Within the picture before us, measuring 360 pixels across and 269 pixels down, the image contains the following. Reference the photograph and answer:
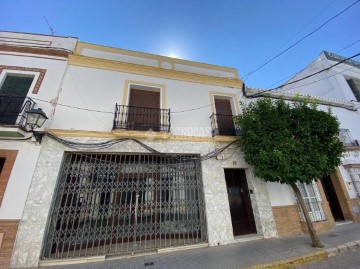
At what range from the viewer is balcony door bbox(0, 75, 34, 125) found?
174 inches

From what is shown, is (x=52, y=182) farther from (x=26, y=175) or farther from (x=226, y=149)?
(x=226, y=149)

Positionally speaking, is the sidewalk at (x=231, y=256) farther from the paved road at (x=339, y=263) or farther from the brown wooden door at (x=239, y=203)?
the brown wooden door at (x=239, y=203)

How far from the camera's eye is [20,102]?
471 cm

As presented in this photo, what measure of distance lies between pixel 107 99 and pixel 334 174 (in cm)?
993

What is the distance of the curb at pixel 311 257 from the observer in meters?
3.28

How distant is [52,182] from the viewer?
405cm

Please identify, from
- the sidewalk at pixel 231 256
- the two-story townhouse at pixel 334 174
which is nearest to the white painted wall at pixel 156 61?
the two-story townhouse at pixel 334 174

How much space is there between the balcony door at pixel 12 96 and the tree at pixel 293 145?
22.1 feet

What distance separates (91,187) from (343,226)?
8.85m

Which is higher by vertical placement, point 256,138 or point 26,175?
point 256,138

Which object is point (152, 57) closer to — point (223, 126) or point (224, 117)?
point (224, 117)

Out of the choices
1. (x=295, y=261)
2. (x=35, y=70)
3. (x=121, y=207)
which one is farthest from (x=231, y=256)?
(x=35, y=70)

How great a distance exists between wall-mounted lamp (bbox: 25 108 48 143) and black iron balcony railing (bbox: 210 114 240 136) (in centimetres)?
498

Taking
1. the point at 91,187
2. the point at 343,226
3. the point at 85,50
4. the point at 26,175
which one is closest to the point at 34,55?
the point at 85,50
